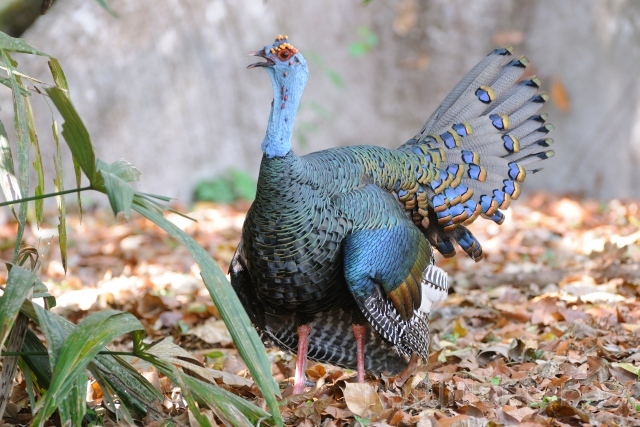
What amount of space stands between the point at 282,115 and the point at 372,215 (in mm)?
602

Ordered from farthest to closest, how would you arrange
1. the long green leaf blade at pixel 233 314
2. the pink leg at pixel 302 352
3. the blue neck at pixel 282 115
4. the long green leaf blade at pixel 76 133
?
the pink leg at pixel 302 352, the blue neck at pixel 282 115, the long green leaf blade at pixel 233 314, the long green leaf blade at pixel 76 133

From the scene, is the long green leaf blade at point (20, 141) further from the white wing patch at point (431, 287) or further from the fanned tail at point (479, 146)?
the fanned tail at point (479, 146)

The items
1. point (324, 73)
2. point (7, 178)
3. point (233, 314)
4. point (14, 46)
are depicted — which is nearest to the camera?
point (233, 314)

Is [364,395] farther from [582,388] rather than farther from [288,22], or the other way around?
[288,22]

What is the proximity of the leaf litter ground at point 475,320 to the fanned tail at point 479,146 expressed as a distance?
25.6 inches

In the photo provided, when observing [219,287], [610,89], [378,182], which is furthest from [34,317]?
[610,89]

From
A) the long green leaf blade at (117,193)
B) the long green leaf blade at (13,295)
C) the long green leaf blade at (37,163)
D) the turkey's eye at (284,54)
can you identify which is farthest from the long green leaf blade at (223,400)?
the turkey's eye at (284,54)

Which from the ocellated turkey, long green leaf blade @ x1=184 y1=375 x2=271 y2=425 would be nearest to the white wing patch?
the ocellated turkey

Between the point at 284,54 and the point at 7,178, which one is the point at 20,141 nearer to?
the point at 7,178

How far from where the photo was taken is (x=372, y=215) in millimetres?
3850

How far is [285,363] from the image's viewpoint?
4.77 metres

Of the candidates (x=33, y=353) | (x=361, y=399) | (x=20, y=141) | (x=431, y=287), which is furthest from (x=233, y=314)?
(x=431, y=287)

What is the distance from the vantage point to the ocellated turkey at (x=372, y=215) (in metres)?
3.63

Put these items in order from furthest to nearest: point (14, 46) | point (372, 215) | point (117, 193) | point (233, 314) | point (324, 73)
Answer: point (324, 73), point (372, 215), point (14, 46), point (233, 314), point (117, 193)
